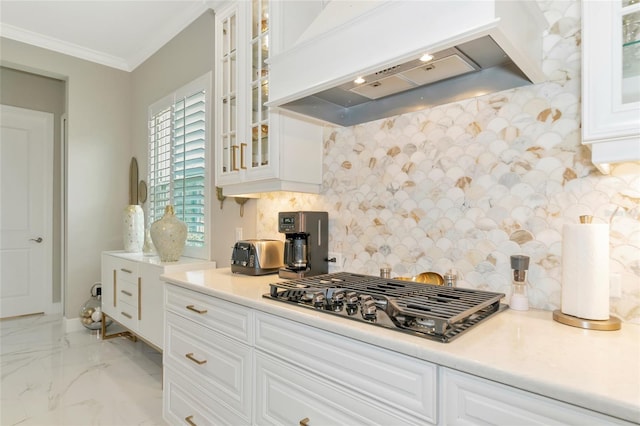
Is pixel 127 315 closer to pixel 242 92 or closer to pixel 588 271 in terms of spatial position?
pixel 242 92

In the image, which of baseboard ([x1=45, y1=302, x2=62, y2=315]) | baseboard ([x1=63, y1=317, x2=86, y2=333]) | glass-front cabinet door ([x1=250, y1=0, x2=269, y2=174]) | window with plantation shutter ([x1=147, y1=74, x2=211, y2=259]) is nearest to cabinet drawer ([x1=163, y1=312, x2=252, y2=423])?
glass-front cabinet door ([x1=250, y1=0, x2=269, y2=174])

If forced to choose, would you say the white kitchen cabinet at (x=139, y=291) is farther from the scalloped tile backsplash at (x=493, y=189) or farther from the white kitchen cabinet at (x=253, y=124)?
the scalloped tile backsplash at (x=493, y=189)

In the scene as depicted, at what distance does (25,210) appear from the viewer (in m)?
4.30

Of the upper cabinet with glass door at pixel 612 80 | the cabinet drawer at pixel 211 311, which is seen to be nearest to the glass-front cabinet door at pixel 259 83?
the cabinet drawer at pixel 211 311

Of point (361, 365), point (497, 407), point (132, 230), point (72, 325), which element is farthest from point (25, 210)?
point (497, 407)

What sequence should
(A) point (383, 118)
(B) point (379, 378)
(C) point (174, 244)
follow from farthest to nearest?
(C) point (174, 244) → (A) point (383, 118) → (B) point (379, 378)

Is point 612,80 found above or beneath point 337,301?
above

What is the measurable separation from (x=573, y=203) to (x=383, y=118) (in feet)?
3.00

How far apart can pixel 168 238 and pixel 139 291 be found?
510 millimetres

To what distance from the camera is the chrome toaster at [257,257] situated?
204 cm

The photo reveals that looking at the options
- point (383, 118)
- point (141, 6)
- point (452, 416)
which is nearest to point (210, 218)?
point (383, 118)

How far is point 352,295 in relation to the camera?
1.27 m

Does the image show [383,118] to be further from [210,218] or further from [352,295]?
[210,218]

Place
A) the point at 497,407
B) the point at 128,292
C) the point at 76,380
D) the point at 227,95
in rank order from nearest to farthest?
the point at 497,407 → the point at 227,95 → the point at 76,380 → the point at 128,292
